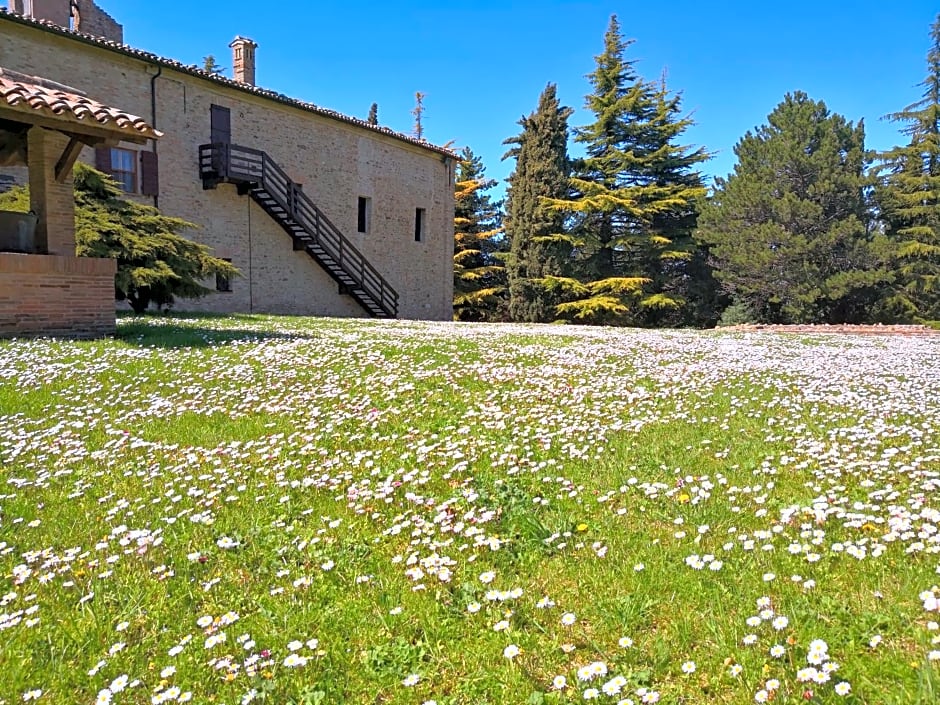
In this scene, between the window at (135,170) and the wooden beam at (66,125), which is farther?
the window at (135,170)

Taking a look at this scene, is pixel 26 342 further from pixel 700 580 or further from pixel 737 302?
pixel 737 302

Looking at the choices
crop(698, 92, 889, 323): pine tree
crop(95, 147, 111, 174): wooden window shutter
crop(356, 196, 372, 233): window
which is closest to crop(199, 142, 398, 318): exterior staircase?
crop(356, 196, 372, 233): window

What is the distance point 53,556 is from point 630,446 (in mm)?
3852

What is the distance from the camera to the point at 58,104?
31.0ft

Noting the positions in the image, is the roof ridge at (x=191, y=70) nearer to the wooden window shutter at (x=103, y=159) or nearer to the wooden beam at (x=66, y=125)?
the wooden window shutter at (x=103, y=159)

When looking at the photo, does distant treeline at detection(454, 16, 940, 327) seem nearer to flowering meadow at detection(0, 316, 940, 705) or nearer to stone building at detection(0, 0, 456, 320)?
stone building at detection(0, 0, 456, 320)

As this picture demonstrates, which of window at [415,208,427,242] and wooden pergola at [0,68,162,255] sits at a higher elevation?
window at [415,208,427,242]

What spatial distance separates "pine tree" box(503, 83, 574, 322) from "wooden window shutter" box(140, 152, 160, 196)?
1885 cm

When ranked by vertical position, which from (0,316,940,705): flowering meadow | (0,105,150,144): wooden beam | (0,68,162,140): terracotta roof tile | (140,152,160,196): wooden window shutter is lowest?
(0,316,940,705): flowering meadow

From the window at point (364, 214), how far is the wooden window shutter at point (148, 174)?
387 inches

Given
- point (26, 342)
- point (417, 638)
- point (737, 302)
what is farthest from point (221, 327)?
point (737, 302)

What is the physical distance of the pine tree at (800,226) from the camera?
1082 inches

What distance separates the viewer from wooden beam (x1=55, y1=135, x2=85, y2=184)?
10266 millimetres

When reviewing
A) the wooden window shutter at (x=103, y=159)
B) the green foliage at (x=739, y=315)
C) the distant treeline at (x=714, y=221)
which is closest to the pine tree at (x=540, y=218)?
the distant treeline at (x=714, y=221)
